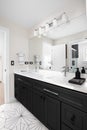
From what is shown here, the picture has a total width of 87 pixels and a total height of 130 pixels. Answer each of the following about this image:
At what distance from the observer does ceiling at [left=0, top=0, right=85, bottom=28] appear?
5.73 feet

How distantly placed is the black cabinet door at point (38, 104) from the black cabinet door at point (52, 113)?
0.11 m

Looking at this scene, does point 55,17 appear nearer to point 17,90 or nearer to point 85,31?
point 85,31

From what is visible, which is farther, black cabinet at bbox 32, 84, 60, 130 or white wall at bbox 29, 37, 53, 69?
white wall at bbox 29, 37, 53, 69

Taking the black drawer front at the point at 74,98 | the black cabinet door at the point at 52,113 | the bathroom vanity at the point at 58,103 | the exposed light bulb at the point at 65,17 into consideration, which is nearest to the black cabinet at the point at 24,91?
the bathroom vanity at the point at 58,103

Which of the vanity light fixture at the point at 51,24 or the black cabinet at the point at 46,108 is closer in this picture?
the black cabinet at the point at 46,108

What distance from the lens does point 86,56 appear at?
172cm

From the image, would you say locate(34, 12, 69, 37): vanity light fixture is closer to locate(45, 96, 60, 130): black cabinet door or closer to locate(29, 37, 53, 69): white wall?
locate(29, 37, 53, 69): white wall

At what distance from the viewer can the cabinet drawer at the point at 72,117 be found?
104 centimetres

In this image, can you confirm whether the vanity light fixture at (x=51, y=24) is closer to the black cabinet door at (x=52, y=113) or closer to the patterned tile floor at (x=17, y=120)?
the black cabinet door at (x=52, y=113)

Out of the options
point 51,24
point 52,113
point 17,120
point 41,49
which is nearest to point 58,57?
point 41,49

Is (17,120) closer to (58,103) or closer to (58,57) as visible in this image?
A: (58,103)

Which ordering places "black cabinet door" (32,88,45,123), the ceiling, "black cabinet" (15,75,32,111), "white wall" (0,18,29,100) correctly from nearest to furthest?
"black cabinet door" (32,88,45,123), the ceiling, "black cabinet" (15,75,32,111), "white wall" (0,18,29,100)

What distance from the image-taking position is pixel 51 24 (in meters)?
2.25

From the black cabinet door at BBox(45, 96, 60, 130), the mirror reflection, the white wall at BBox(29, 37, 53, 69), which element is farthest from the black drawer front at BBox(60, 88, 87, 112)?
the white wall at BBox(29, 37, 53, 69)
